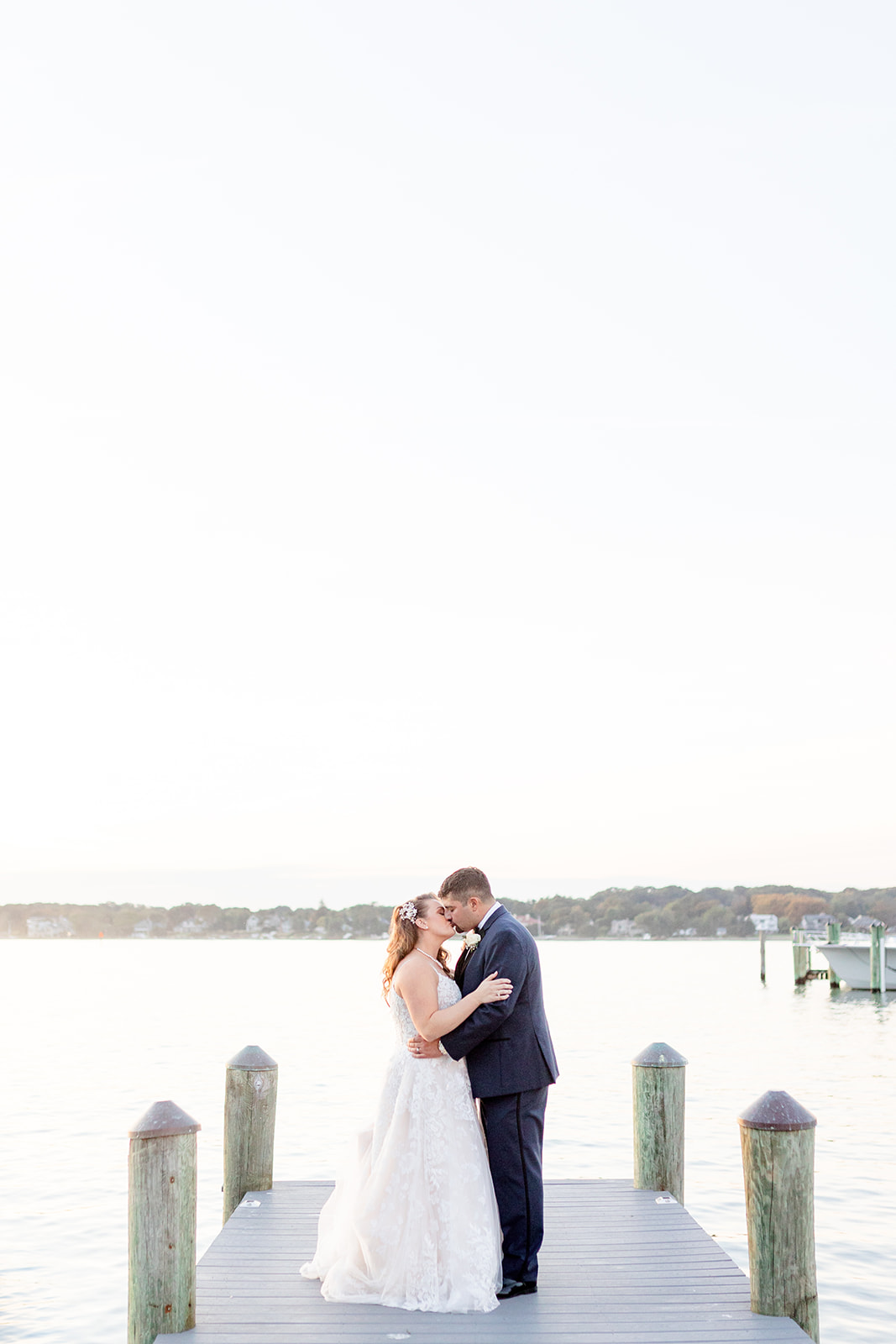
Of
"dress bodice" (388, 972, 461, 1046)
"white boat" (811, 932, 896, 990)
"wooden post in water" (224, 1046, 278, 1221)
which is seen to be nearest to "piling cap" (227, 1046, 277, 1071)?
"wooden post in water" (224, 1046, 278, 1221)

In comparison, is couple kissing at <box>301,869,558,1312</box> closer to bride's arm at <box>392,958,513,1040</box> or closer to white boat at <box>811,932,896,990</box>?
bride's arm at <box>392,958,513,1040</box>

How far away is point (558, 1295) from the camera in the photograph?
20.1 feet

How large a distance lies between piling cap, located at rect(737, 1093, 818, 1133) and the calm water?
4.75m

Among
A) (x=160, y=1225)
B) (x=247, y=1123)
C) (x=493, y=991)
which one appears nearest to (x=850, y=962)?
(x=247, y=1123)

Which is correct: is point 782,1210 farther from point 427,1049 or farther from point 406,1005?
point 406,1005

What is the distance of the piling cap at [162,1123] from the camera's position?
5543 millimetres

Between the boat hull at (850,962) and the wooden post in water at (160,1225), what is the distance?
2143 inches

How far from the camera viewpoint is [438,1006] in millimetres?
6184

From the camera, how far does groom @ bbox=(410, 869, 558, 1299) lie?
613 cm

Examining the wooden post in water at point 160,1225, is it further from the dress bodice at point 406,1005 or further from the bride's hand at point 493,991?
the bride's hand at point 493,991

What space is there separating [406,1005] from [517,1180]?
104cm

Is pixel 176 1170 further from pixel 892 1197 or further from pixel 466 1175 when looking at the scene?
pixel 892 1197

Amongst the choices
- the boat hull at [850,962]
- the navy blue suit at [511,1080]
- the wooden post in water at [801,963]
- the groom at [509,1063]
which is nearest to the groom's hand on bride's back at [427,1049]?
the groom at [509,1063]

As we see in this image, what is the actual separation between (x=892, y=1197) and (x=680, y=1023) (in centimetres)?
3129
